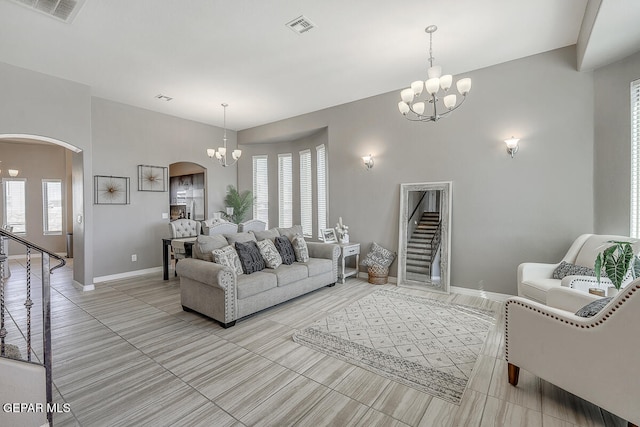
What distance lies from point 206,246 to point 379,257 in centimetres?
294

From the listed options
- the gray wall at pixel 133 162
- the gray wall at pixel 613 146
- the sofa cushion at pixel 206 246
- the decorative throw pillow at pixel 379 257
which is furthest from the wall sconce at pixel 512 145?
the gray wall at pixel 133 162

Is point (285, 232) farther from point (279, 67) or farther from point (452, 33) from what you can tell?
point (452, 33)

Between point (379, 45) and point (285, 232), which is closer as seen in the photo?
point (379, 45)

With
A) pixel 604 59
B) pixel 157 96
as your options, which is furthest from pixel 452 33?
pixel 157 96

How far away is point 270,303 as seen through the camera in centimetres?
368

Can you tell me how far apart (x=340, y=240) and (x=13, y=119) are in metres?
5.27

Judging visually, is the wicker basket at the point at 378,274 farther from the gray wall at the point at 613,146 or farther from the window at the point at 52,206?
the window at the point at 52,206

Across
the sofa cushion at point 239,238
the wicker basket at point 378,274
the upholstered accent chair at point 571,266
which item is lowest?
the wicker basket at point 378,274

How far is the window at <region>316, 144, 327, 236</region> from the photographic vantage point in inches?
245

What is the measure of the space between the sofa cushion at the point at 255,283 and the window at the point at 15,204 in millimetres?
8678

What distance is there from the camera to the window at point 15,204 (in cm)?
776

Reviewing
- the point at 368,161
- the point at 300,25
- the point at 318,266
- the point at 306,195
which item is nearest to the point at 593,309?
the point at 318,266

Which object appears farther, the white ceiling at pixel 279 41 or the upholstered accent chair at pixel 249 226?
the upholstered accent chair at pixel 249 226

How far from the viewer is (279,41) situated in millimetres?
3398
